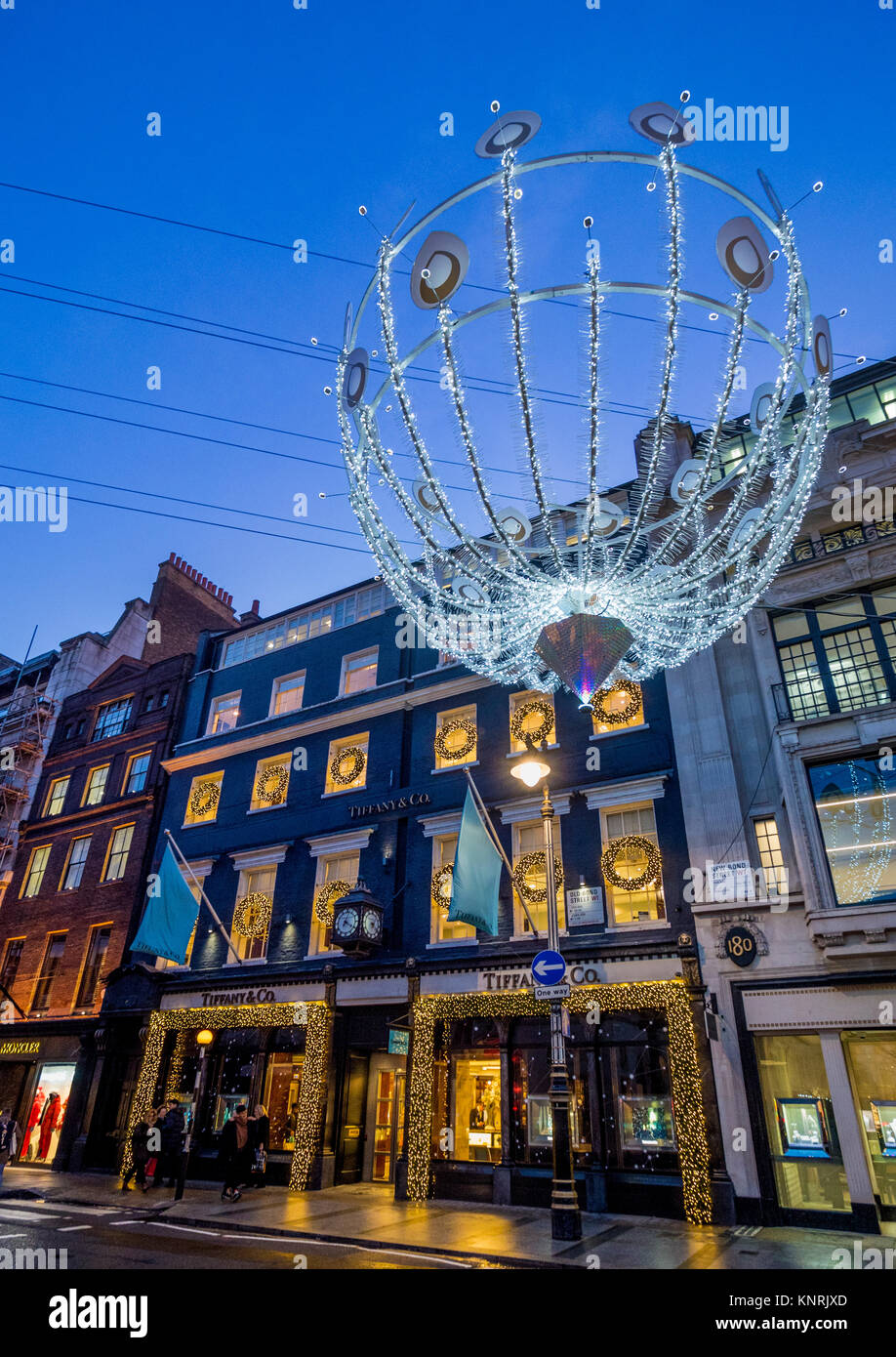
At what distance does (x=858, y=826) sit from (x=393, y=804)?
37.4ft

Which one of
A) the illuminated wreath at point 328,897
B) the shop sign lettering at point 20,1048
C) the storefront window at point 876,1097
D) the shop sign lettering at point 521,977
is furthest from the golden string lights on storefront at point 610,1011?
the shop sign lettering at point 20,1048

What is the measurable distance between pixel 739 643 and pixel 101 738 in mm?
24635

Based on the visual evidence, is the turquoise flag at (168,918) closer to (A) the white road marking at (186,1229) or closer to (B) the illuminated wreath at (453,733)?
(A) the white road marking at (186,1229)

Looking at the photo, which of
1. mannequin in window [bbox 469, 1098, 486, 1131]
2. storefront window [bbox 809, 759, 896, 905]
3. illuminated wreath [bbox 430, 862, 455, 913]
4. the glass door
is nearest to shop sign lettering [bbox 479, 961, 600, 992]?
illuminated wreath [bbox 430, 862, 455, 913]

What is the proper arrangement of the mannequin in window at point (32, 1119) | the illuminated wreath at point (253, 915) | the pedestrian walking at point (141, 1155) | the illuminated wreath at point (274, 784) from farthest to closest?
the mannequin in window at point (32, 1119), the illuminated wreath at point (274, 784), the illuminated wreath at point (253, 915), the pedestrian walking at point (141, 1155)

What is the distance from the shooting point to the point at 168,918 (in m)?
20.0

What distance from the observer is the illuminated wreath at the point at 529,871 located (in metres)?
17.8

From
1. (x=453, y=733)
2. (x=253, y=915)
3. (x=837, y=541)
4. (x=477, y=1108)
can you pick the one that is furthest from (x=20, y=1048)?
(x=837, y=541)

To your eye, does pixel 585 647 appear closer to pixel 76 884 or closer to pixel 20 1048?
pixel 76 884

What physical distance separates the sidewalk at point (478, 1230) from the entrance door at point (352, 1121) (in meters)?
0.83

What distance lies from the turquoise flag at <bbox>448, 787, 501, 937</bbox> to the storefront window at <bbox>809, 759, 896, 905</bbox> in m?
6.70
